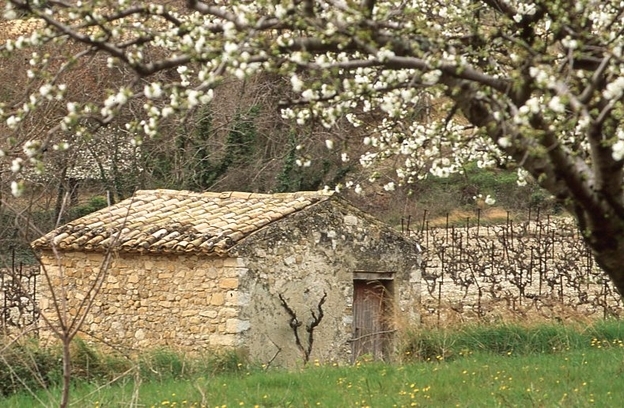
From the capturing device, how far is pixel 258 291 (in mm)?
15539

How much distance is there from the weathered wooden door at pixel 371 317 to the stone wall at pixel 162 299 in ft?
8.65

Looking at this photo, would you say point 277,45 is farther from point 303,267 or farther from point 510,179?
point 510,179

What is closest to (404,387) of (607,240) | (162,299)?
(607,240)

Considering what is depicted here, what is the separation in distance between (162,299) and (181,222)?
1.23 meters

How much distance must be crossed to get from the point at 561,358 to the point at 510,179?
24726 millimetres

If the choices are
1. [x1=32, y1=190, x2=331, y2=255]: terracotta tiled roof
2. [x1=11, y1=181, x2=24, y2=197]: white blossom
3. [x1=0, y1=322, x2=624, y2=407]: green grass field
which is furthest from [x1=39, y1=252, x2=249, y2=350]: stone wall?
[x1=11, y1=181, x2=24, y2=197]: white blossom

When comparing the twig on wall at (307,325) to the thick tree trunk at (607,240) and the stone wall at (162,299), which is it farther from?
the thick tree trunk at (607,240)

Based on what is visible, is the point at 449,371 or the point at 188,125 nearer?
the point at 449,371

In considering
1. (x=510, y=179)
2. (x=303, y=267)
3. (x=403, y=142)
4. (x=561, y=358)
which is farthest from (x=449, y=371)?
(x=510, y=179)

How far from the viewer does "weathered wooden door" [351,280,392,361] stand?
56.4ft

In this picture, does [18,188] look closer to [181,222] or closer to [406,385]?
[406,385]

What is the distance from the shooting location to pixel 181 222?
1630 cm

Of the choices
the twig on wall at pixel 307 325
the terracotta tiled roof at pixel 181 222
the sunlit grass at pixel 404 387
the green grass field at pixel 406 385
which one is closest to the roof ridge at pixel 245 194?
the terracotta tiled roof at pixel 181 222

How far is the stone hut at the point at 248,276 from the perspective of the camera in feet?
50.3
